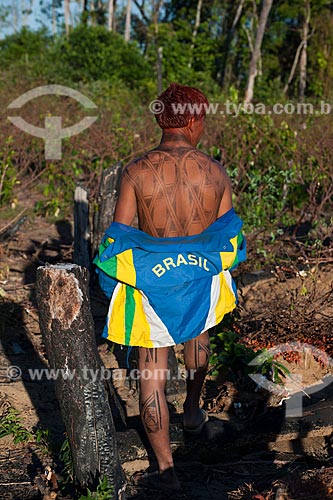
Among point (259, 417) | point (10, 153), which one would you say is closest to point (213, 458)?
point (259, 417)

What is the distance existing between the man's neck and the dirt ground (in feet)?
4.85

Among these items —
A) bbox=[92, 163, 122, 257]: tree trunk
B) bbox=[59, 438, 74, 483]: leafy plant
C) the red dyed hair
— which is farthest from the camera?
bbox=[92, 163, 122, 257]: tree trunk

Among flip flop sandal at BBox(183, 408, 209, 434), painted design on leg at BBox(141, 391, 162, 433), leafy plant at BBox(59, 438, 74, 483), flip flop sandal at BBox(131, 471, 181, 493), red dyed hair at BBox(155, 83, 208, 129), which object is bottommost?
flip flop sandal at BBox(131, 471, 181, 493)

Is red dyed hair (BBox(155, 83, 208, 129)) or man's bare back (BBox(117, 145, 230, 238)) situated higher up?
red dyed hair (BBox(155, 83, 208, 129))

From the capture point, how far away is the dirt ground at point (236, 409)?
329cm

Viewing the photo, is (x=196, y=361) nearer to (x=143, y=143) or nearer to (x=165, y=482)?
(x=165, y=482)

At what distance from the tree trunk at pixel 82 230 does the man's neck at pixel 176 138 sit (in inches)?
115

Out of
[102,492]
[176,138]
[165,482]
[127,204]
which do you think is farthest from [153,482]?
[176,138]

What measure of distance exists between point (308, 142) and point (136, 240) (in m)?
5.83

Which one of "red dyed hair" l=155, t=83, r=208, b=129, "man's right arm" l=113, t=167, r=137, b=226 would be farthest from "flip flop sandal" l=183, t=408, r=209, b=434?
"red dyed hair" l=155, t=83, r=208, b=129

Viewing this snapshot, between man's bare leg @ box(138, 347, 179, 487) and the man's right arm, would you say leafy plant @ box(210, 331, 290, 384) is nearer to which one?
man's bare leg @ box(138, 347, 179, 487)

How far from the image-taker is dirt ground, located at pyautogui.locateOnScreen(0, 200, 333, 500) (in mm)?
3287

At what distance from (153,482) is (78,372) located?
31.1 inches

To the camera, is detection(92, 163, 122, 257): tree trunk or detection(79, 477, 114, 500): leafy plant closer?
detection(79, 477, 114, 500): leafy plant
